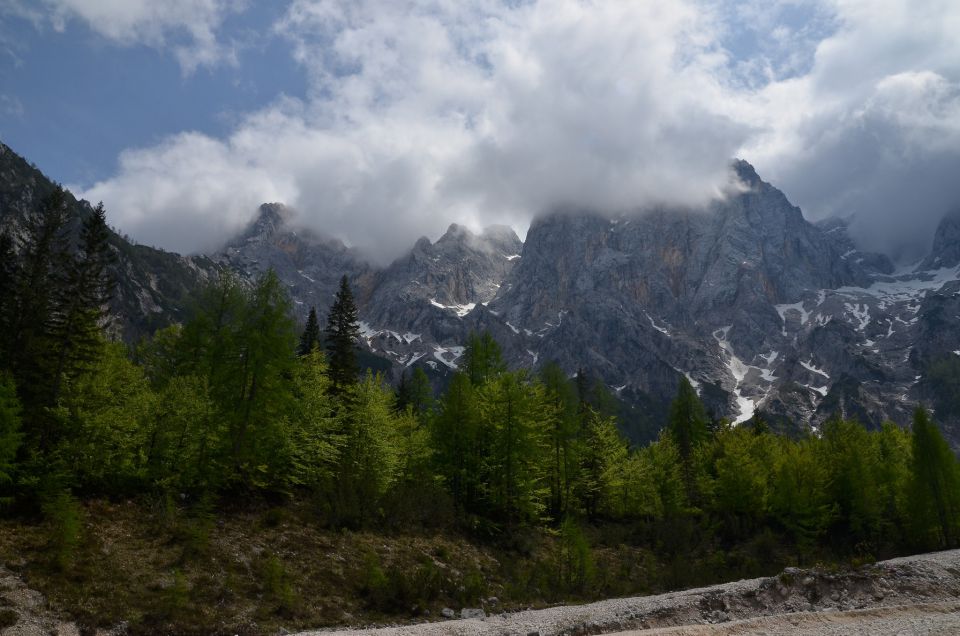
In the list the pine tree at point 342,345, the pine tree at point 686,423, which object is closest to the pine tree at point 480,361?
the pine tree at point 342,345

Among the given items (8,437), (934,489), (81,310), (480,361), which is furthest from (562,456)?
(8,437)

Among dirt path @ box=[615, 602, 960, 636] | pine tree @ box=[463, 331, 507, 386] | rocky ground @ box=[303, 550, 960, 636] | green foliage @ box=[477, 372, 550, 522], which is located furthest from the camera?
pine tree @ box=[463, 331, 507, 386]

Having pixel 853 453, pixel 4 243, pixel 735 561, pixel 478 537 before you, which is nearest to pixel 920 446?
pixel 853 453

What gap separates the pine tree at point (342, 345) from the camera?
139 ft

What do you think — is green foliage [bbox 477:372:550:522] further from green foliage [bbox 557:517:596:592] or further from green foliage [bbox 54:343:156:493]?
green foliage [bbox 54:343:156:493]

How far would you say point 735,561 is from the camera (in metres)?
39.8

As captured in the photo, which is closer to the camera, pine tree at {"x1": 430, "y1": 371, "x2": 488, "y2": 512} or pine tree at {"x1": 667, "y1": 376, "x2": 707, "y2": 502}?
pine tree at {"x1": 430, "y1": 371, "x2": 488, "y2": 512}

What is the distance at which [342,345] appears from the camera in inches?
1763

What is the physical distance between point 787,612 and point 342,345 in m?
34.1

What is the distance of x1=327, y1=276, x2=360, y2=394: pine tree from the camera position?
42438 millimetres

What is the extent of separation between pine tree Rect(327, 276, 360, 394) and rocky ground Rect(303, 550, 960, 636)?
79.3 feet

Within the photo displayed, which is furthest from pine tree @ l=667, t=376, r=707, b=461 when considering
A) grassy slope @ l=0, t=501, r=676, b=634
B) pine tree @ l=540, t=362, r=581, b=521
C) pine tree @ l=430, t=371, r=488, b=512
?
grassy slope @ l=0, t=501, r=676, b=634

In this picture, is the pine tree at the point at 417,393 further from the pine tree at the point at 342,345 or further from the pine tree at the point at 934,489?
the pine tree at the point at 934,489

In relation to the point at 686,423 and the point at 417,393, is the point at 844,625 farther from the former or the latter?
the point at 686,423
